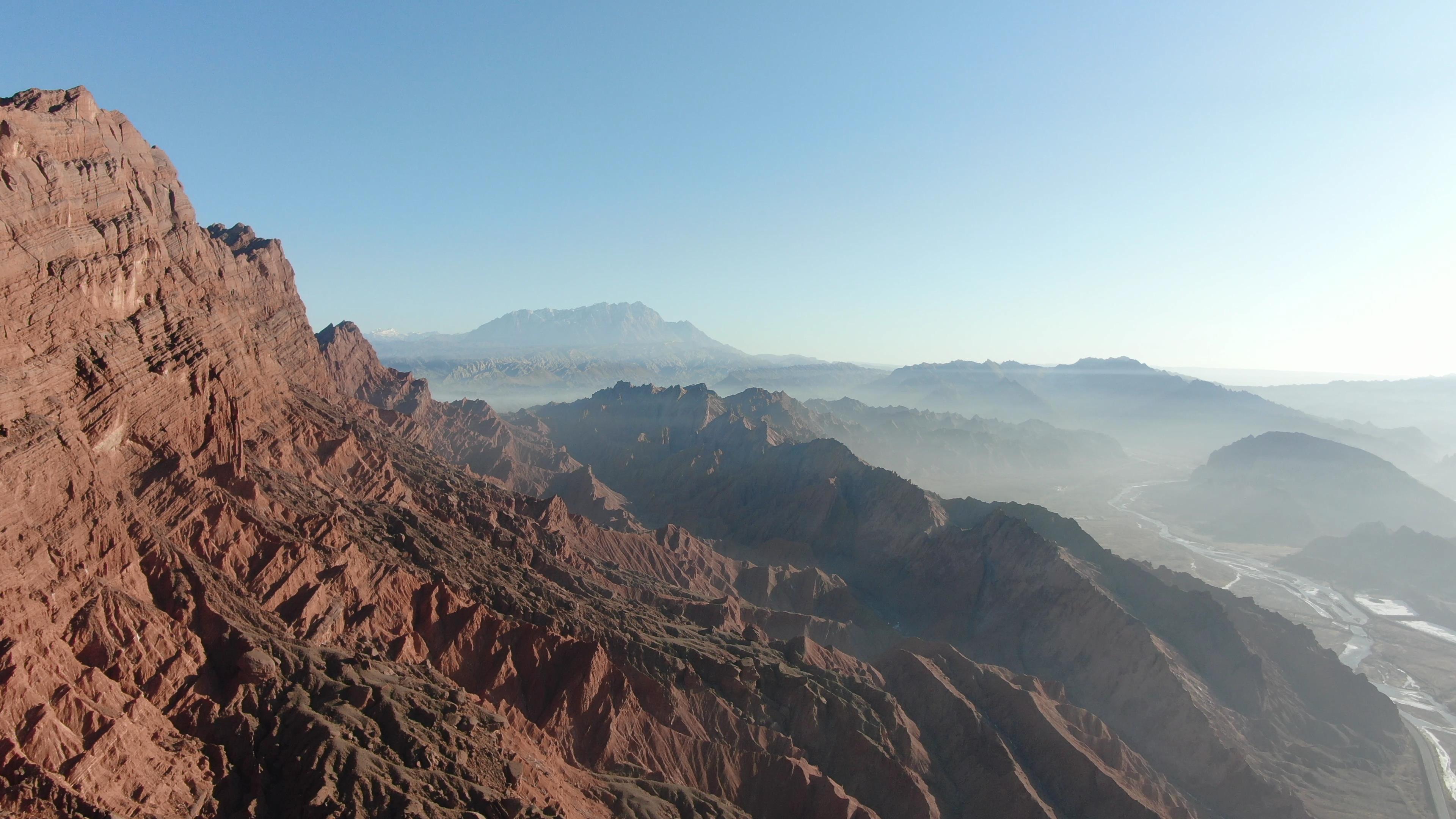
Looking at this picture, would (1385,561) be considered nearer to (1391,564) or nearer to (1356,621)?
(1391,564)

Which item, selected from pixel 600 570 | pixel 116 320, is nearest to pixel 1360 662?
pixel 600 570

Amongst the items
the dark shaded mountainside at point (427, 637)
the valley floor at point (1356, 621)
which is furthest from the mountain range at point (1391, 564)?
the dark shaded mountainside at point (427, 637)

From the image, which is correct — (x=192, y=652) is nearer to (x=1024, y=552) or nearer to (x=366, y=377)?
(x=1024, y=552)

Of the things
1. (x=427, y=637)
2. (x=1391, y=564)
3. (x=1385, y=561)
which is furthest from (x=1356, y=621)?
(x=427, y=637)

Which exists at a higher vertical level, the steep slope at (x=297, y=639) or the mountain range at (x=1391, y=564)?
the steep slope at (x=297, y=639)

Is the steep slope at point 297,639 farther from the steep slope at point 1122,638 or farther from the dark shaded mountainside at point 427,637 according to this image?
the steep slope at point 1122,638

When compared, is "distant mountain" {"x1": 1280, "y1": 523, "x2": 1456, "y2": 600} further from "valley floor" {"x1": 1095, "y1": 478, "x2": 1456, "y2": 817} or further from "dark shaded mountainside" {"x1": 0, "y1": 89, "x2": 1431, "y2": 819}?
"dark shaded mountainside" {"x1": 0, "y1": 89, "x2": 1431, "y2": 819}
